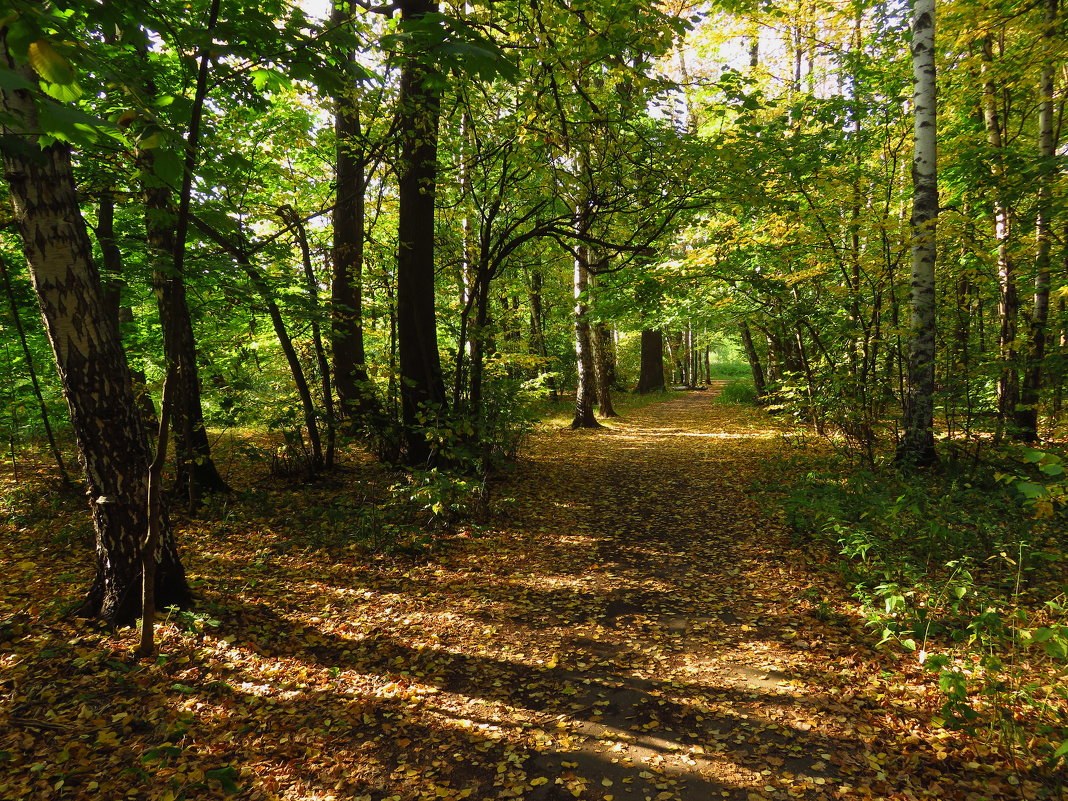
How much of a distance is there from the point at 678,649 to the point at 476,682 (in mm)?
1614

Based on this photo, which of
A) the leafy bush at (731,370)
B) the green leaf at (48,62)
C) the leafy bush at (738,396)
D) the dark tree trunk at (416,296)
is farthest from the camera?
the leafy bush at (731,370)

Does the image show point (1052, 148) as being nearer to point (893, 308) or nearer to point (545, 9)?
point (893, 308)

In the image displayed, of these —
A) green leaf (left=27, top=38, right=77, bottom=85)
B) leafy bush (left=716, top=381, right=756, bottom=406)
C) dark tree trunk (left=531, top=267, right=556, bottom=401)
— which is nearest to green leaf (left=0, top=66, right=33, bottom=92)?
green leaf (left=27, top=38, right=77, bottom=85)

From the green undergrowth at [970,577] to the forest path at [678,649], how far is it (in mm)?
493

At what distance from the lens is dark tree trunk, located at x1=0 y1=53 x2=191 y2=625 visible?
3.48 metres

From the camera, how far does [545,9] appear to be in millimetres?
5535

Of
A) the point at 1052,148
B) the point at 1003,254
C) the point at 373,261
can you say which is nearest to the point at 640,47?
the point at 373,261

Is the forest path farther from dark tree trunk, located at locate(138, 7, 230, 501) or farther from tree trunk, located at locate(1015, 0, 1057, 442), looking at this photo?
tree trunk, located at locate(1015, 0, 1057, 442)

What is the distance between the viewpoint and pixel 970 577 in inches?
150

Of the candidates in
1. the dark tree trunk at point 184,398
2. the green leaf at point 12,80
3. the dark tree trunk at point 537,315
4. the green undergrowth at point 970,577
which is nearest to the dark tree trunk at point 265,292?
the dark tree trunk at point 184,398

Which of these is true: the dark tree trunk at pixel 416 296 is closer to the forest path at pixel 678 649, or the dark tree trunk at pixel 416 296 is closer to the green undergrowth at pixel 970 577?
the forest path at pixel 678 649

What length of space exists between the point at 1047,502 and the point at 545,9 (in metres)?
6.05

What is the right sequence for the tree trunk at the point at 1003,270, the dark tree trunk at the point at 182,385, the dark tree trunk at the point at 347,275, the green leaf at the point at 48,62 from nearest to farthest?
the green leaf at the point at 48,62 < the dark tree trunk at the point at 182,385 < the tree trunk at the point at 1003,270 < the dark tree trunk at the point at 347,275

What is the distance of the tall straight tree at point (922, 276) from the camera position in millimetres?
7121
